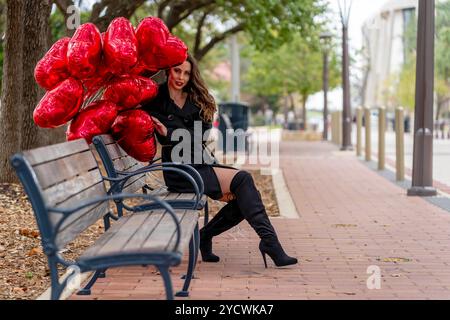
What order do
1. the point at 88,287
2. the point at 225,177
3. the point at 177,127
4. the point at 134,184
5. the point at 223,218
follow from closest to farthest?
the point at 88,287 < the point at 225,177 < the point at 177,127 < the point at 223,218 < the point at 134,184

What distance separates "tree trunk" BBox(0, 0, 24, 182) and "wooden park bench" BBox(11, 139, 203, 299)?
5.49 m

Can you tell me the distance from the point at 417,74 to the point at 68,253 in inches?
259

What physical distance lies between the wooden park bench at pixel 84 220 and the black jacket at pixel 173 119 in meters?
0.95

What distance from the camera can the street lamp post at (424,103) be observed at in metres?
12.3

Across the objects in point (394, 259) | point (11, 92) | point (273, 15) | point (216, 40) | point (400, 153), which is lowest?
point (394, 259)

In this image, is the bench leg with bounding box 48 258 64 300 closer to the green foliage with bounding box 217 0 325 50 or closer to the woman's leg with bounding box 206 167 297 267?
the woman's leg with bounding box 206 167 297 267

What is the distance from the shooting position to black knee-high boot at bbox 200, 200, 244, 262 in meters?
7.03

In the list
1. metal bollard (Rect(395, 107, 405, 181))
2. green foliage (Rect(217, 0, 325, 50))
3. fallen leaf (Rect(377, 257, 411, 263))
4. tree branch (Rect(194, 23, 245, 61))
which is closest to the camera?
fallen leaf (Rect(377, 257, 411, 263))

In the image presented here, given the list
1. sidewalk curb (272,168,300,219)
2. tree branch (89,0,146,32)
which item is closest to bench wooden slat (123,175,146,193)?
sidewalk curb (272,168,300,219)

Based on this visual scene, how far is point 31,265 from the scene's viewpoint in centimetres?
713

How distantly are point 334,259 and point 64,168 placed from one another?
288cm

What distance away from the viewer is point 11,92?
37.0ft

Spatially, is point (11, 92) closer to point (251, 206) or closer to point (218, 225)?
point (218, 225)

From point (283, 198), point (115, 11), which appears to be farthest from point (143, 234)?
point (115, 11)
